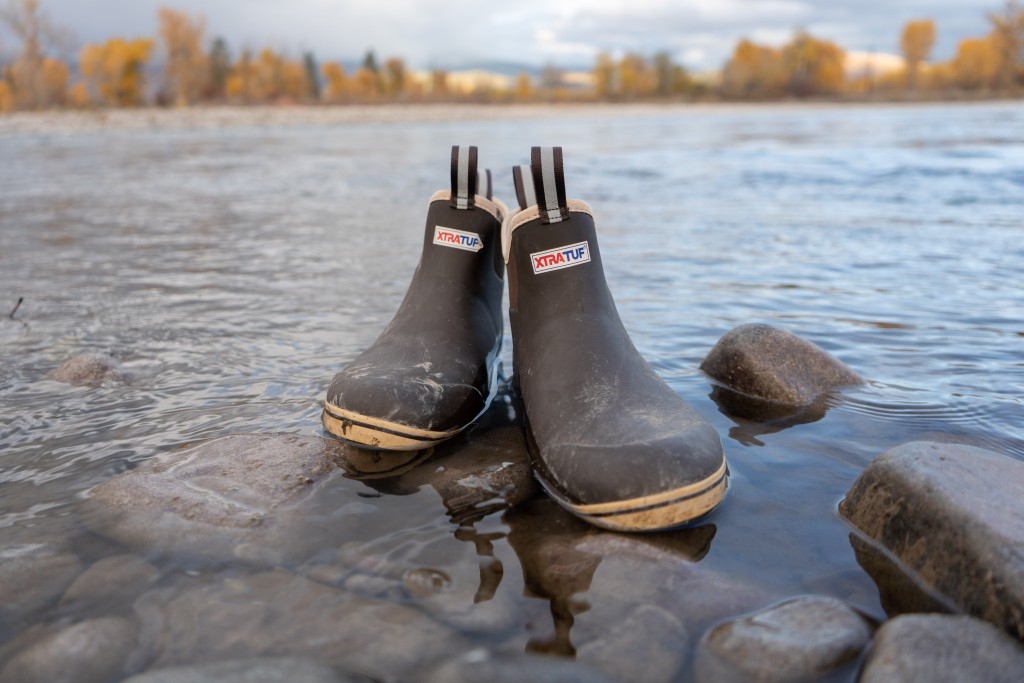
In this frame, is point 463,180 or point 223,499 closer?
point 223,499

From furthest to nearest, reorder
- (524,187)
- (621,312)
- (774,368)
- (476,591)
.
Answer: (621,312), (774,368), (524,187), (476,591)

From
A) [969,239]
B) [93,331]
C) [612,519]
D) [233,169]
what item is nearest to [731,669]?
[612,519]

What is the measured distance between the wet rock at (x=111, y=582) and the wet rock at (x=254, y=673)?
0.29 metres

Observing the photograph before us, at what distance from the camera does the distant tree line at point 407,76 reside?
49.6 m

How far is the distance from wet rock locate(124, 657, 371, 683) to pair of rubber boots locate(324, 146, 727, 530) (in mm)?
707

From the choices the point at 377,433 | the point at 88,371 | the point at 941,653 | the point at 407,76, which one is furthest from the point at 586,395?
the point at 407,76

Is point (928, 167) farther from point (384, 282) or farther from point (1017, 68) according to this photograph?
point (1017, 68)

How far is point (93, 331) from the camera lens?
3.55m

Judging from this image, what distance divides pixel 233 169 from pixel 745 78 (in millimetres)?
84303

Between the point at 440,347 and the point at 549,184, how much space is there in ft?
1.95

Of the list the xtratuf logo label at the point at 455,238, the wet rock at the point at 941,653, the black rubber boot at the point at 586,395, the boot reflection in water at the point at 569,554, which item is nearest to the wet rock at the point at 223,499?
the boot reflection in water at the point at 569,554

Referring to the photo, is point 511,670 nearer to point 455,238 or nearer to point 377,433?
point 377,433

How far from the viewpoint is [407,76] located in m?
92.0

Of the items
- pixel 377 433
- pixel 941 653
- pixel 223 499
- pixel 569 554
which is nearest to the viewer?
pixel 941 653
